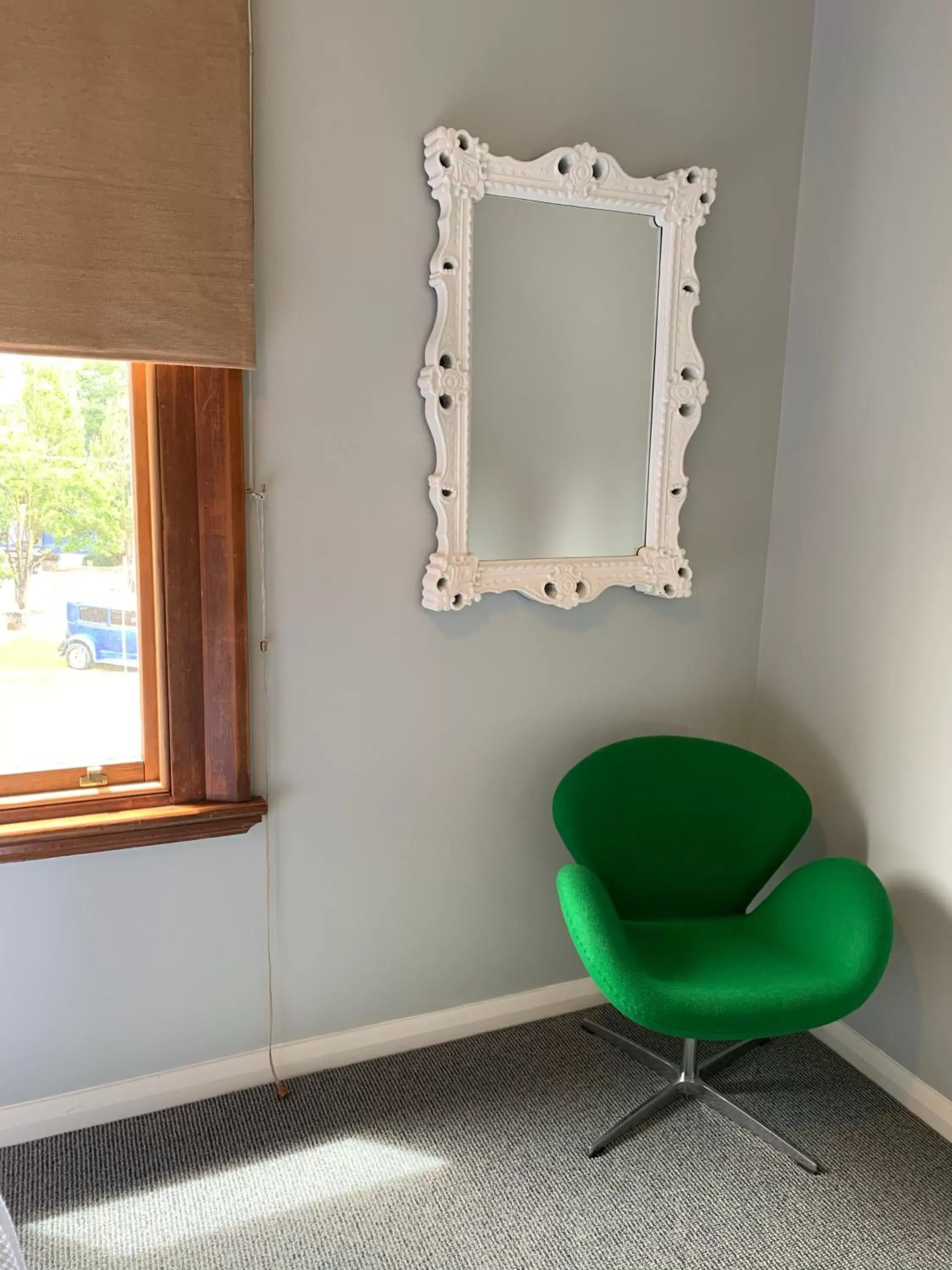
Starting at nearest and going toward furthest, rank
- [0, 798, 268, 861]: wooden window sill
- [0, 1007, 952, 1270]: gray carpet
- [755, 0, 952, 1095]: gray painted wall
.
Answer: [0, 1007, 952, 1270]: gray carpet
[0, 798, 268, 861]: wooden window sill
[755, 0, 952, 1095]: gray painted wall

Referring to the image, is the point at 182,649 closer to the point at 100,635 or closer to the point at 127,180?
the point at 100,635

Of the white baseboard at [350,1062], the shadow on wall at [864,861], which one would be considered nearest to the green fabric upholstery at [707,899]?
the shadow on wall at [864,861]

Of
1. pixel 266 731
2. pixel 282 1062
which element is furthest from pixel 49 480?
pixel 282 1062

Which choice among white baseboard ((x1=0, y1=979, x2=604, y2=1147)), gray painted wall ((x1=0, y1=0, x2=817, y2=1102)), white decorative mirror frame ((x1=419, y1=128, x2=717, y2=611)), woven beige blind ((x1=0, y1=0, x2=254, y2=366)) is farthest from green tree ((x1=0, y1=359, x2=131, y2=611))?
white baseboard ((x1=0, y1=979, x2=604, y2=1147))

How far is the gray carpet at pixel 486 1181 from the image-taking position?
1.76 m

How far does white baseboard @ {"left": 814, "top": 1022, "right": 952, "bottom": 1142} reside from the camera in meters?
2.11

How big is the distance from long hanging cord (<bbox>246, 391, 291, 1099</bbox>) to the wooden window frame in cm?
4

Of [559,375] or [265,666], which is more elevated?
[559,375]

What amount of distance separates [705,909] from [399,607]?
0.99 m

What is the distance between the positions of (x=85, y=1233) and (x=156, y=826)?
2.33 feet

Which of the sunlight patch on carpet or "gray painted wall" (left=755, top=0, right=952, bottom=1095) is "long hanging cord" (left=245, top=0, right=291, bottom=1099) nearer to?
the sunlight patch on carpet

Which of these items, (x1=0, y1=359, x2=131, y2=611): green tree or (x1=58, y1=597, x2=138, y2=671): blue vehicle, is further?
(x1=58, y1=597, x2=138, y2=671): blue vehicle

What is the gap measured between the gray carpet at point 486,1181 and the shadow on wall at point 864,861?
0.15 metres

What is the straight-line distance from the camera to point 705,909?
7.57ft
